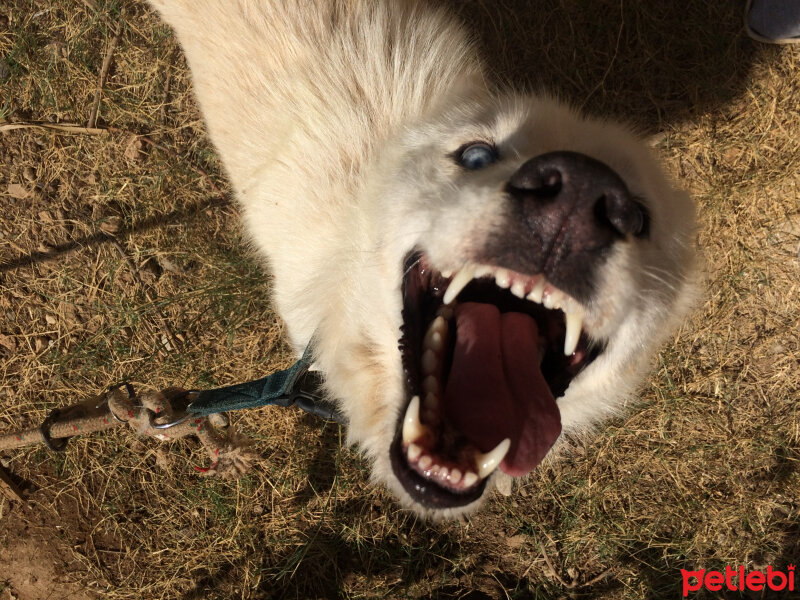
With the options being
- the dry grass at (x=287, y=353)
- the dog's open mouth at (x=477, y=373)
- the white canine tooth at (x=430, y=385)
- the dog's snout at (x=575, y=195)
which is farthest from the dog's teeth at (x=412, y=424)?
the dry grass at (x=287, y=353)

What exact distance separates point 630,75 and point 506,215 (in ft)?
8.07

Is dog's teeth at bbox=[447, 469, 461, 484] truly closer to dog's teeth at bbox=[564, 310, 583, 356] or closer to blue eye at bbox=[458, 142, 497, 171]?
dog's teeth at bbox=[564, 310, 583, 356]

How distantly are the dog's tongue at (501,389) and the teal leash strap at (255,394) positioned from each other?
0.72 metres

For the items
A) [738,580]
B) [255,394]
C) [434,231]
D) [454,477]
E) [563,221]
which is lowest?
[738,580]

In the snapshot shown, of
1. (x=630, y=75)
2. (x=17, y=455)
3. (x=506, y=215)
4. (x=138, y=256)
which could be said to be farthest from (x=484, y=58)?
(x=17, y=455)

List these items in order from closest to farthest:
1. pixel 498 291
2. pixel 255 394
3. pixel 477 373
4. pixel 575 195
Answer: pixel 575 195, pixel 477 373, pixel 498 291, pixel 255 394

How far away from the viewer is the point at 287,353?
131 inches

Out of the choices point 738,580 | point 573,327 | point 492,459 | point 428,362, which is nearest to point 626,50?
point 573,327

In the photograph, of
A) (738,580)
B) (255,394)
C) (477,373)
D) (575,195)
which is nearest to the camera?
(575,195)

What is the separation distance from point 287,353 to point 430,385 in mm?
1876

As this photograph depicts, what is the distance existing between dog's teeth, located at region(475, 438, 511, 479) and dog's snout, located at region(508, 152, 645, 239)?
573mm

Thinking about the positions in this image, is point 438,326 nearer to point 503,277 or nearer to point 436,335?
point 436,335

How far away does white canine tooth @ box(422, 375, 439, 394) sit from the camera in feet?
5.31

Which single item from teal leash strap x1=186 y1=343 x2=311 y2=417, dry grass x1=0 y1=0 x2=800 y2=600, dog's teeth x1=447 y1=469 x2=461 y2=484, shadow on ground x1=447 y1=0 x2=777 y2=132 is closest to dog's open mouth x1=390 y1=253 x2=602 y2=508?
dog's teeth x1=447 y1=469 x2=461 y2=484
